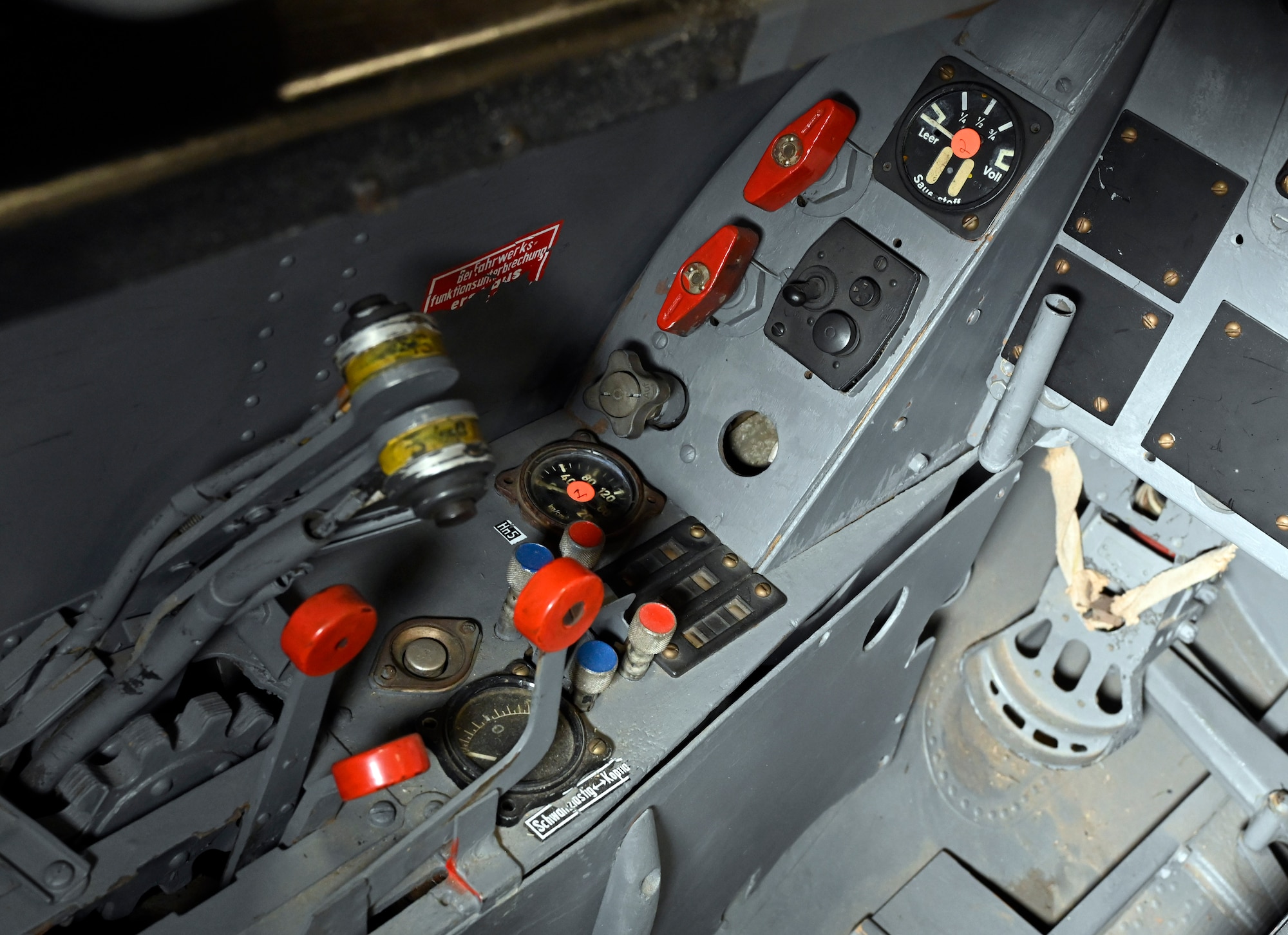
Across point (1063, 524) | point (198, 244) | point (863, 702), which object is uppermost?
point (198, 244)

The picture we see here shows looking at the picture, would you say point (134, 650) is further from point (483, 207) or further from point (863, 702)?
point (863, 702)

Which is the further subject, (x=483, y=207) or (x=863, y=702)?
(x=863, y=702)

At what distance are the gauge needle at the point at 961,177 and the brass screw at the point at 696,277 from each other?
36 cm

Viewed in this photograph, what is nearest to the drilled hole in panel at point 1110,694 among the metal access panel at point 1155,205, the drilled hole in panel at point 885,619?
Answer: the drilled hole in panel at point 885,619

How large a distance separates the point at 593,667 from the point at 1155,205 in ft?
3.26

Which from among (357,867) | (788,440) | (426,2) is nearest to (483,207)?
(788,440)

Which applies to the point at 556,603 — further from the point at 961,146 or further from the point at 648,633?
the point at 961,146

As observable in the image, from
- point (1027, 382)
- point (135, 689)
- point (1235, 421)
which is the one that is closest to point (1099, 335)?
point (1027, 382)

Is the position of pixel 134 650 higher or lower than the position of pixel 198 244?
lower

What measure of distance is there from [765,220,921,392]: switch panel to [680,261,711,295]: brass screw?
0.11 metres

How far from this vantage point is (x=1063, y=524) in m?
2.12

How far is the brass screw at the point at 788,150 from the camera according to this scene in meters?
1.64

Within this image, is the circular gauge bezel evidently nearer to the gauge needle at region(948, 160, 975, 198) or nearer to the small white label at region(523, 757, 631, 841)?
the small white label at region(523, 757, 631, 841)

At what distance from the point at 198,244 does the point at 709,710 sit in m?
1.15
